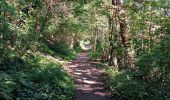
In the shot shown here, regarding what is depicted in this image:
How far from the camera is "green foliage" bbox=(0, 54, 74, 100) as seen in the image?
9.98 m

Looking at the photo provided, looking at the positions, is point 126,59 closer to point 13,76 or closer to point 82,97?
point 82,97

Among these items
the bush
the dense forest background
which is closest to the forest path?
the dense forest background

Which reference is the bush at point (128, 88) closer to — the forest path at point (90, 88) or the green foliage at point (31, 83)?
the forest path at point (90, 88)

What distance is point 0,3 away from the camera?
11.3m

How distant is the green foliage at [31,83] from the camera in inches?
393

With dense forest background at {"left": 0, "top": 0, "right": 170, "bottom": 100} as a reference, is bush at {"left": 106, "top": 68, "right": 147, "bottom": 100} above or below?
below

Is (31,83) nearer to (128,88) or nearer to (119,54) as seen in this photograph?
(128,88)

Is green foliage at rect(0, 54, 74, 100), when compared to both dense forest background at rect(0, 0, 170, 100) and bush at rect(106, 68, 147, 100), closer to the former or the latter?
dense forest background at rect(0, 0, 170, 100)

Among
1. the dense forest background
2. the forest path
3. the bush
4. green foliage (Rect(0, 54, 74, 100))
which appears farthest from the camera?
the forest path

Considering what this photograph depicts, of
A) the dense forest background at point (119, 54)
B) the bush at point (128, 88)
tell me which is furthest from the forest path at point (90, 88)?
the bush at point (128, 88)

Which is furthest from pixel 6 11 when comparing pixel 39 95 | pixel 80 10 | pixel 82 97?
pixel 80 10

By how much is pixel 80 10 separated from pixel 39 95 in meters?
22.6

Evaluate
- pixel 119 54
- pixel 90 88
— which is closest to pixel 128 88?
pixel 90 88

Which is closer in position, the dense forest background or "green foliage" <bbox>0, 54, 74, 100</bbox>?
"green foliage" <bbox>0, 54, 74, 100</bbox>
